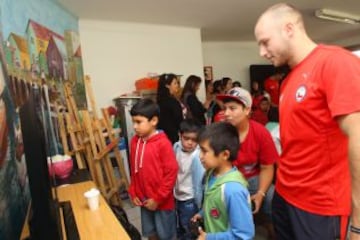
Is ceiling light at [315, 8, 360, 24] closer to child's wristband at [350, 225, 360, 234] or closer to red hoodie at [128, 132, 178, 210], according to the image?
red hoodie at [128, 132, 178, 210]

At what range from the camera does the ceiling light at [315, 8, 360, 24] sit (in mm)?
4529

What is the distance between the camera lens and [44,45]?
2.73 meters

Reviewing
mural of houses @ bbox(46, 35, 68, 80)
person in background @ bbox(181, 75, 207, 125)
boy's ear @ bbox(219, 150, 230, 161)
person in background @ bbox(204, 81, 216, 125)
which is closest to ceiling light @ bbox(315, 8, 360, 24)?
person in background @ bbox(204, 81, 216, 125)

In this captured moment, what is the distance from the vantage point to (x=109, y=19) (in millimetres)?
4102

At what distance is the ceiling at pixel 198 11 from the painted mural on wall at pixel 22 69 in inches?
14.6

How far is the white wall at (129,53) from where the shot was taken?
406 centimetres

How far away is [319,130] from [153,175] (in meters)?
1.13

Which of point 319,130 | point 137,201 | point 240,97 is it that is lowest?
point 137,201

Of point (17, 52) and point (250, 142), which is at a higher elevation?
point (17, 52)

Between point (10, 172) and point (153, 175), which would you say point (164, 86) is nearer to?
point (153, 175)

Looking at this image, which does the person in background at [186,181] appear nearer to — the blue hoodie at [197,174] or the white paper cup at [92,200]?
the blue hoodie at [197,174]

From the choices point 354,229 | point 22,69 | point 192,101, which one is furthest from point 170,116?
point 354,229

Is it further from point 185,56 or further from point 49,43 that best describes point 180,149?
point 185,56

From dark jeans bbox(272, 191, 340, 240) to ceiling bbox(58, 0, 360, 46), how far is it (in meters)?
2.90
